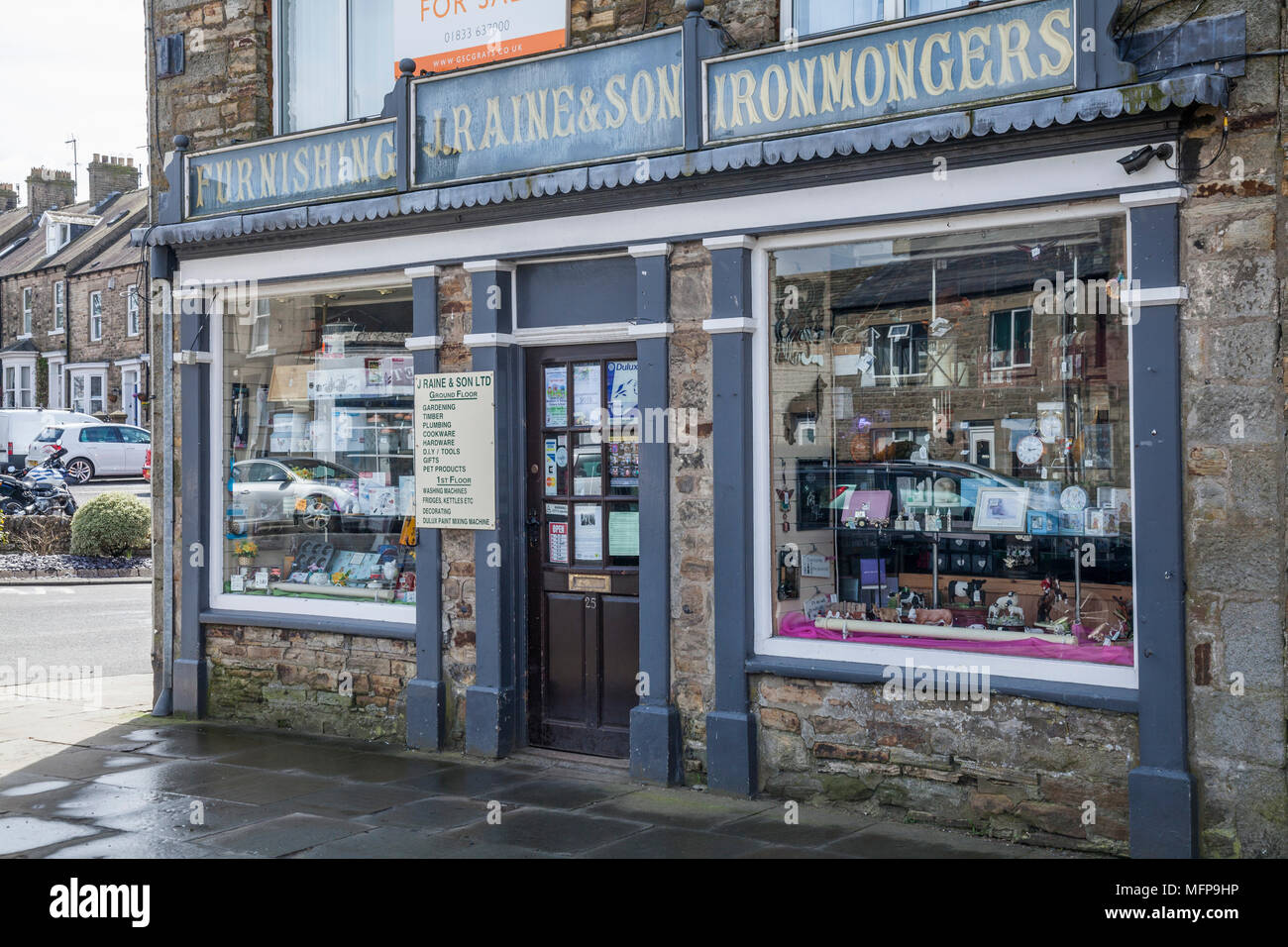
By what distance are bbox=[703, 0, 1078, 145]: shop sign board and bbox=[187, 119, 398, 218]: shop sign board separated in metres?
2.53

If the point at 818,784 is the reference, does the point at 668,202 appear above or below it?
above

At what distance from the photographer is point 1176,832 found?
5.68 meters

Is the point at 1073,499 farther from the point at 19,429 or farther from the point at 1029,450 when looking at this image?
the point at 19,429

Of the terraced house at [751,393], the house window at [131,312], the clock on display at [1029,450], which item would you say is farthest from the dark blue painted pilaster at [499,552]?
the house window at [131,312]

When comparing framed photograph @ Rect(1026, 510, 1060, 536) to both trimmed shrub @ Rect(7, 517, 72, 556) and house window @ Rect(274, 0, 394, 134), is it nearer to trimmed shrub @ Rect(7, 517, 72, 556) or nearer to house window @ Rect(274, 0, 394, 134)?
house window @ Rect(274, 0, 394, 134)

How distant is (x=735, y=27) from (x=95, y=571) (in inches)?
604

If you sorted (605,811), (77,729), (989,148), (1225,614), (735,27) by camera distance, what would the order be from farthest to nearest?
(77,729) → (735,27) → (605,811) → (989,148) → (1225,614)

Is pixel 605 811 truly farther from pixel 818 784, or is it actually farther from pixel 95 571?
pixel 95 571

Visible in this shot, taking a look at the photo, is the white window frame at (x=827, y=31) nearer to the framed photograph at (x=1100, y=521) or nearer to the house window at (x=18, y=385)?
the framed photograph at (x=1100, y=521)

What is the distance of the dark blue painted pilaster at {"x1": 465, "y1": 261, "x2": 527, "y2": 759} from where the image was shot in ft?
26.2

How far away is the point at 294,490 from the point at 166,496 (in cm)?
105

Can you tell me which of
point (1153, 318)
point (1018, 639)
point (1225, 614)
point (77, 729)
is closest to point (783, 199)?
point (1153, 318)

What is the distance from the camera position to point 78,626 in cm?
1438

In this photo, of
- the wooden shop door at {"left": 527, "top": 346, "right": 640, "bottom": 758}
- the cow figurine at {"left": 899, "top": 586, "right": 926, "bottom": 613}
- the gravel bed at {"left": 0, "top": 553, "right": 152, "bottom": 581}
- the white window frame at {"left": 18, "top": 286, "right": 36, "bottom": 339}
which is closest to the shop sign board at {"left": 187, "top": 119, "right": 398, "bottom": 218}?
the wooden shop door at {"left": 527, "top": 346, "right": 640, "bottom": 758}
